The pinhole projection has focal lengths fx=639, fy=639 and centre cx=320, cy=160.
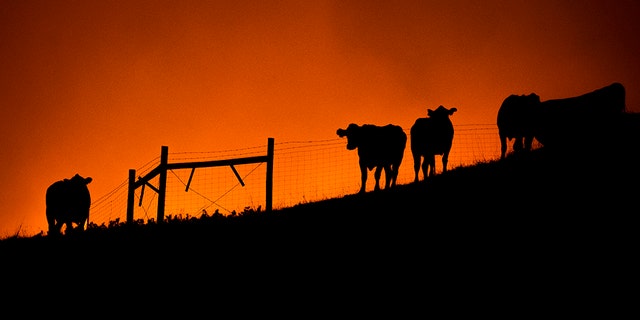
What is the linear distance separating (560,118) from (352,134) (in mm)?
6251

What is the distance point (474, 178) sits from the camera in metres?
14.7

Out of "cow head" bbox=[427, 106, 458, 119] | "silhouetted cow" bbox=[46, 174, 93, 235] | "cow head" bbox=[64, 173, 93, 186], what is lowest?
"silhouetted cow" bbox=[46, 174, 93, 235]

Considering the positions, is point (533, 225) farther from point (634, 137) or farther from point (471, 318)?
point (634, 137)

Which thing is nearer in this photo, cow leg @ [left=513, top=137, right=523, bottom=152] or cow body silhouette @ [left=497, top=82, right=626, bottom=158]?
cow body silhouette @ [left=497, top=82, right=626, bottom=158]

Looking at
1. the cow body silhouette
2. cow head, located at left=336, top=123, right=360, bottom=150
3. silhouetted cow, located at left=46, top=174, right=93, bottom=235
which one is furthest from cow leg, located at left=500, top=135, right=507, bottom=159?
silhouetted cow, located at left=46, top=174, right=93, bottom=235

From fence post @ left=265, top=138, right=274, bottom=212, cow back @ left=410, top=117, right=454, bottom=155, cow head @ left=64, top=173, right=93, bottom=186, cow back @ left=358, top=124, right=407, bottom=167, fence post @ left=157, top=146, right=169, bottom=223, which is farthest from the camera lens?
cow head @ left=64, top=173, right=93, bottom=186

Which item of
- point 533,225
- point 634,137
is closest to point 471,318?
point 533,225

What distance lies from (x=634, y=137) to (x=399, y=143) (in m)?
6.92

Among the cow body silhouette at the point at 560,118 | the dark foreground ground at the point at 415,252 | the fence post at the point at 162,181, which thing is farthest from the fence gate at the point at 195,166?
the cow body silhouette at the point at 560,118

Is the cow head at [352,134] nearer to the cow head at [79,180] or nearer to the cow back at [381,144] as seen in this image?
the cow back at [381,144]

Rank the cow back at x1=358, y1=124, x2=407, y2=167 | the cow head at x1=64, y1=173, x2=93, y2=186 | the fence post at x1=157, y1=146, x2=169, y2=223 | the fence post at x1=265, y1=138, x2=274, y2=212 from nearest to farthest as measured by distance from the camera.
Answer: the fence post at x1=265, y1=138, x2=274, y2=212 → the fence post at x1=157, y1=146, x2=169, y2=223 → the cow back at x1=358, y1=124, x2=407, y2=167 → the cow head at x1=64, y1=173, x2=93, y2=186

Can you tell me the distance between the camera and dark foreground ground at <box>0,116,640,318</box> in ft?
24.5

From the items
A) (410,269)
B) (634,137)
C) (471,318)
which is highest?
(634,137)

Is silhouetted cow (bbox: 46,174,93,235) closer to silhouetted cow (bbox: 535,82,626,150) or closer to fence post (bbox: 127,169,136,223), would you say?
fence post (bbox: 127,169,136,223)
